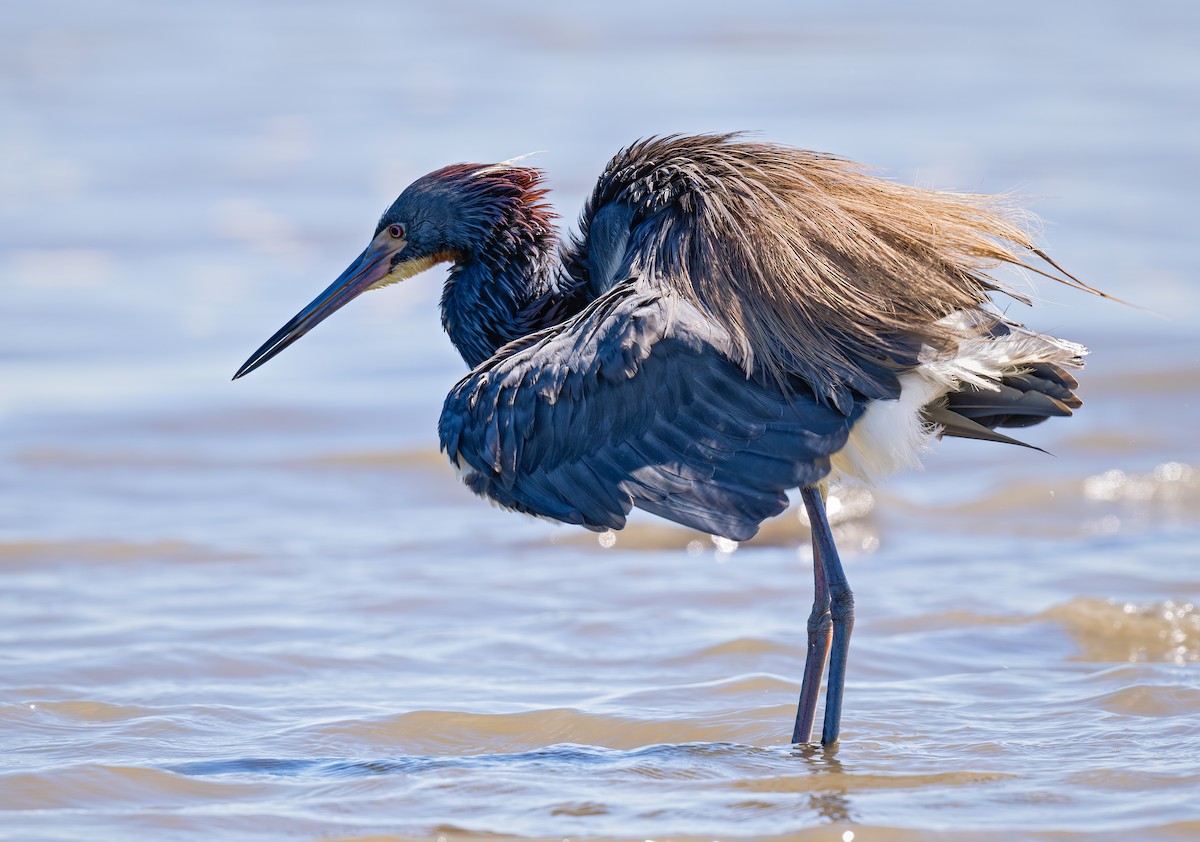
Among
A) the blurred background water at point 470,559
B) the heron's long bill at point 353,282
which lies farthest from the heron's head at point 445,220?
the blurred background water at point 470,559

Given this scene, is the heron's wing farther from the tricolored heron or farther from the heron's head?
the heron's head

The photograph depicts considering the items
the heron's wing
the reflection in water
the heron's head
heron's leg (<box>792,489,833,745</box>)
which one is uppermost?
the heron's head

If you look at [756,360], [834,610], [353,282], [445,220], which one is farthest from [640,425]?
[353,282]

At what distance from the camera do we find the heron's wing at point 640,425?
18.0ft

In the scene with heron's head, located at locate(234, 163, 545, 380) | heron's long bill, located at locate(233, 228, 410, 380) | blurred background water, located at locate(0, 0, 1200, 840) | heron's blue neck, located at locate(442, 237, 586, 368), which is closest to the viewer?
blurred background water, located at locate(0, 0, 1200, 840)

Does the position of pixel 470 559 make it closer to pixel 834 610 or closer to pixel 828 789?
pixel 834 610

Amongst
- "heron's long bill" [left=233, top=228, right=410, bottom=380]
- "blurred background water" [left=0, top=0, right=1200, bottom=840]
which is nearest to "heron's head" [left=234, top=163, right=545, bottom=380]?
"heron's long bill" [left=233, top=228, right=410, bottom=380]

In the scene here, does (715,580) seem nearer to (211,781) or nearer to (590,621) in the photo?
(590,621)

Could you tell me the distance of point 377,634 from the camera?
7801 mm

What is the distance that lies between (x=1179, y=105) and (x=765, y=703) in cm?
1477

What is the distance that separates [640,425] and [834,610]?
1.18m

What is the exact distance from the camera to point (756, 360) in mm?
5629

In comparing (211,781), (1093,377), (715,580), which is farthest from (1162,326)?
(211,781)

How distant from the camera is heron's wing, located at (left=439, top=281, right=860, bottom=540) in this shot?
217 inches
